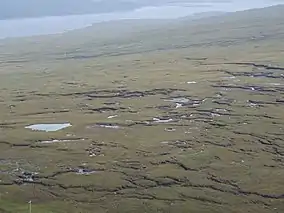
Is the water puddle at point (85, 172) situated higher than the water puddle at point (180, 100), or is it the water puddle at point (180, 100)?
the water puddle at point (85, 172)

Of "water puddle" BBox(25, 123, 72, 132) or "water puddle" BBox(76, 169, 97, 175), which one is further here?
"water puddle" BBox(25, 123, 72, 132)

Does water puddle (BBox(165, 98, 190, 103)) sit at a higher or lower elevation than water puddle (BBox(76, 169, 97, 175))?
lower

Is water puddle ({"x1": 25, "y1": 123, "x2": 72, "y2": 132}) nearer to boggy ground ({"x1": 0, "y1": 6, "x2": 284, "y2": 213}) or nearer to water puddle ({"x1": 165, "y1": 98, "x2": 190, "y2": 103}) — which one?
boggy ground ({"x1": 0, "y1": 6, "x2": 284, "y2": 213})

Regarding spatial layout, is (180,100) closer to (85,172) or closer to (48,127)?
(48,127)

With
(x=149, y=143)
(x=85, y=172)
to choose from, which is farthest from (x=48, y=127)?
(x=85, y=172)

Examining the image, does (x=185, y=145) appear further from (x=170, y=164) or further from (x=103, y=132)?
(x=103, y=132)

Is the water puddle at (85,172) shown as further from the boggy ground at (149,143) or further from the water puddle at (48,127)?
the water puddle at (48,127)

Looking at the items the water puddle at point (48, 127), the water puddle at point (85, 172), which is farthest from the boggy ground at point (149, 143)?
the water puddle at point (48, 127)

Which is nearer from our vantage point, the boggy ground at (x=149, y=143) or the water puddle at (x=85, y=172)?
the boggy ground at (x=149, y=143)

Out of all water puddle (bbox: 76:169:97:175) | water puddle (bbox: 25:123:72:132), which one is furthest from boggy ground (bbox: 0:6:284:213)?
water puddle (bbox: 25:123:72:132)

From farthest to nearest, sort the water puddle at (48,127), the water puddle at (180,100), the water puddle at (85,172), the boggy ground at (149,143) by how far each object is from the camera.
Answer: the water puddle at (180,100) < the water puddle at (48,127) < the water puddle at (85,172) < the boggy ground at (149,143)
